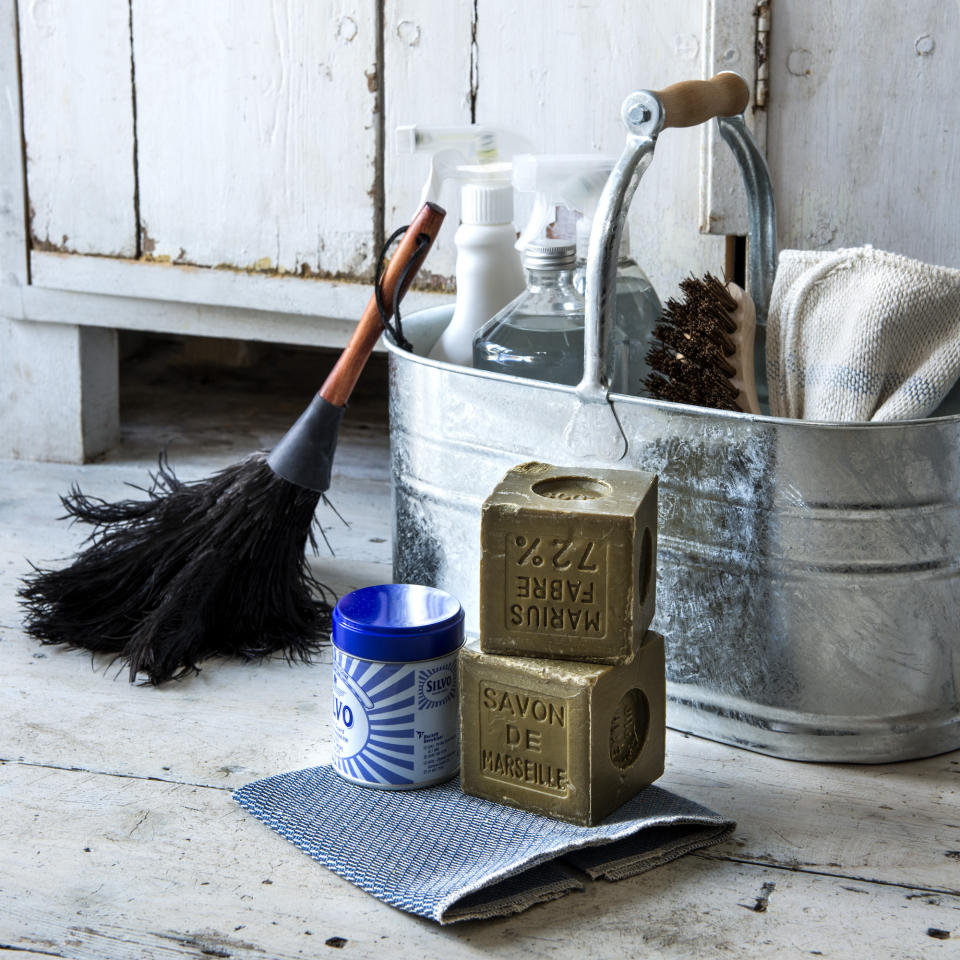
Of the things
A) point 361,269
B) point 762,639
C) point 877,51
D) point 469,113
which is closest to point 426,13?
point 469,113

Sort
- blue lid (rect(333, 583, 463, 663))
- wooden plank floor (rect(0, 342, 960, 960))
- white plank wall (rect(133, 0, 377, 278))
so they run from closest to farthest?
1. wooden plank floor (rect(0, 342, 960, 960))
2. blue lid (rect(333, 583, 463, 663))
3. white plank wall (rect(133, 0, 377, 278))

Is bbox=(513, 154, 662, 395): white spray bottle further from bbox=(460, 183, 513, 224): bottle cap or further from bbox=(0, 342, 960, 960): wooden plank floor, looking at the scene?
bbox=(0, 342, 960, 960): wooden plank floor

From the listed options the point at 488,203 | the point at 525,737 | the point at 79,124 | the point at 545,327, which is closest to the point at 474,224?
the point at 488,203

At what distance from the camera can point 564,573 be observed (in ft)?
2.45

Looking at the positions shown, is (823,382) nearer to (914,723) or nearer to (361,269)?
(914,723)

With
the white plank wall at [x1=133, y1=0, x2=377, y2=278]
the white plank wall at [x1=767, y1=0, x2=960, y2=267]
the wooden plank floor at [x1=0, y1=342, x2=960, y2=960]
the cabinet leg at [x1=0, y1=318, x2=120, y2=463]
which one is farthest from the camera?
the cabinet leg at [x1=0, y1=318, x2=120, y2=463]

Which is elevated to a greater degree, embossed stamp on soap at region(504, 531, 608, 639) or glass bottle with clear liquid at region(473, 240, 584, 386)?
glass bottle with clear liquid at region(473, 240, 584, 386)

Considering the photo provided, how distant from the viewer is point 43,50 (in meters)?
1.35

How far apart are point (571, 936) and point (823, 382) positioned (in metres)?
0.40

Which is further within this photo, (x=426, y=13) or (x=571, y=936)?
(x=426, y=13)

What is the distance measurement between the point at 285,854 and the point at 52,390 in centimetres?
83

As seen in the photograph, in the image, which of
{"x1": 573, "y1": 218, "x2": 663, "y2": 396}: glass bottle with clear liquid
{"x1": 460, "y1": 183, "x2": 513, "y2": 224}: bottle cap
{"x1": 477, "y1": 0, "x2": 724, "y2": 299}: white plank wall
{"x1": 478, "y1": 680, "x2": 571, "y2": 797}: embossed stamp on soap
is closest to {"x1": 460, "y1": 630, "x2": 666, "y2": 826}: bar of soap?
{"x1": 478, "y1": 680, "x2": 571, "y2": 797}: embossed stamp on soap

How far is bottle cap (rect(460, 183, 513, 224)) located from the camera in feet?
3.32

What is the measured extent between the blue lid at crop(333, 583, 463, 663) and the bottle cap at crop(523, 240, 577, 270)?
253 millimetres
